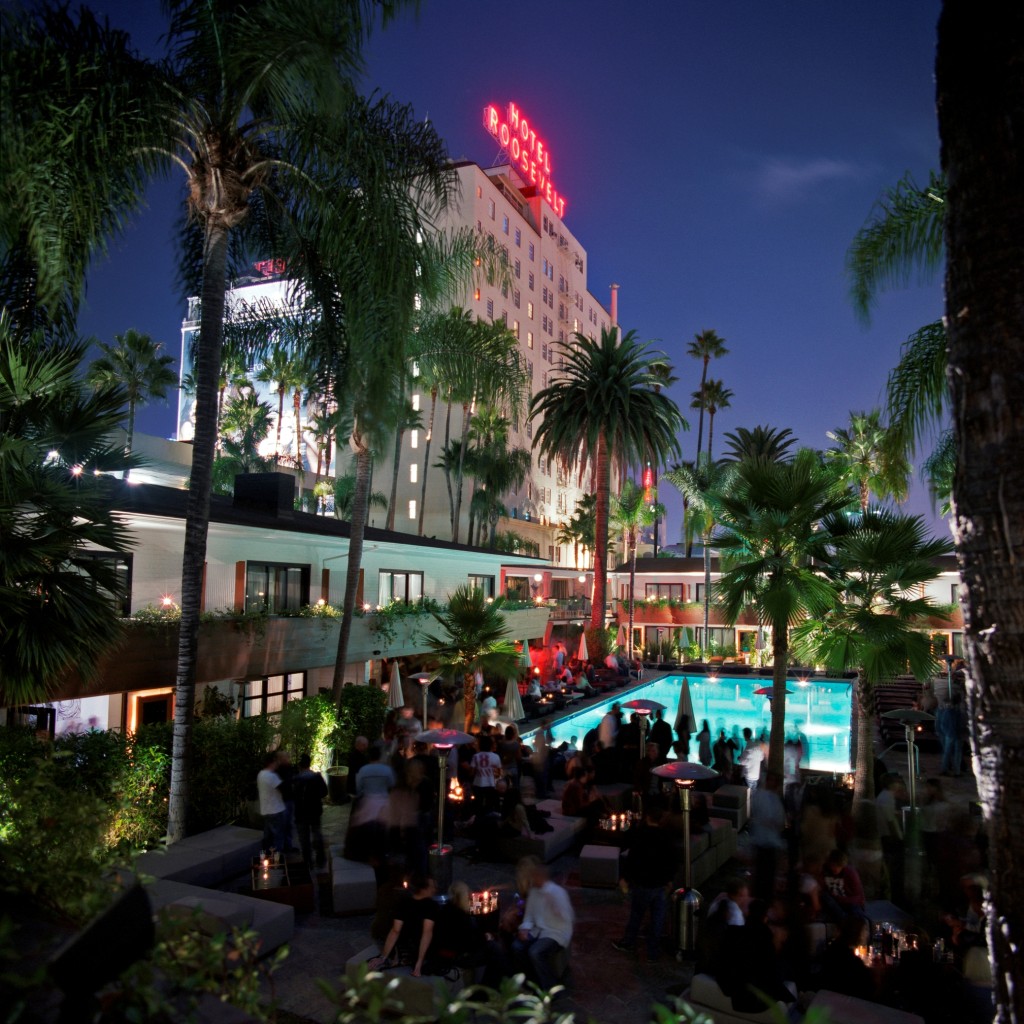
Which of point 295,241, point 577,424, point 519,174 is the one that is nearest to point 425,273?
point 295,241

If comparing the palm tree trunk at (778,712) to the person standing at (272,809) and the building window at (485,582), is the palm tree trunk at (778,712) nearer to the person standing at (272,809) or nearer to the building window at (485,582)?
the person standing at (272,809)

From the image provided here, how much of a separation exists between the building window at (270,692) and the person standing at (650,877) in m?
13.9

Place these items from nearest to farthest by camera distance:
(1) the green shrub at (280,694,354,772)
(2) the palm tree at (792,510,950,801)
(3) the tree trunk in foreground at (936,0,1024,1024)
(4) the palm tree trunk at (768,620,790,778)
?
(3) the tree trunk in foreground at (936,0,1024,1024) → (2) the palm tree at (792,510,950,801) → (4) the palm tree trunk at (768,620,790,778) → (1) the green shrub at (280,694,354,772)

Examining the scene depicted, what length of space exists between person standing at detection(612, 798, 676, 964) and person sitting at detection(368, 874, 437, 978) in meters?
2.58

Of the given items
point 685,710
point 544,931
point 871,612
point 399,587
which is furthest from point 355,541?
point 544,931

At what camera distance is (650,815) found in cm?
924

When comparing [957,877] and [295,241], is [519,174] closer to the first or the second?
[295,241]

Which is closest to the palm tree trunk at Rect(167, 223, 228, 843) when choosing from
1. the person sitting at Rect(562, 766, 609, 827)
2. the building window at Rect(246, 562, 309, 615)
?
the person sitting at Rect(562, 766, 609, 827)

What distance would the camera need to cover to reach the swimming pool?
28.6 metres

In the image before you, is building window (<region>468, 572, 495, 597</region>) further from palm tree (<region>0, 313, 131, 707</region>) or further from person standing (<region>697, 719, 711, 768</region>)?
palm tree (<region>0, 313, 131, 707</region>)

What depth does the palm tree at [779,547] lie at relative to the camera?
1522 centimetres

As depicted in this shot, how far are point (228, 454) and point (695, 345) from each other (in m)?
47.0

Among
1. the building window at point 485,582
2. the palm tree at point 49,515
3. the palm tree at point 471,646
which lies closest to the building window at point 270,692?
the palm tree at point 471,646

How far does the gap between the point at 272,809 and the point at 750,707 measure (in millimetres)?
27488
